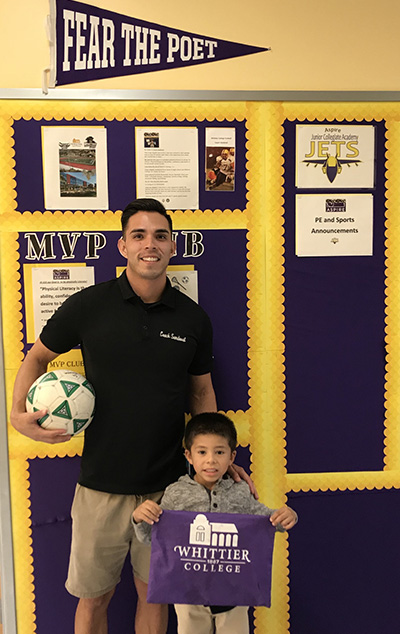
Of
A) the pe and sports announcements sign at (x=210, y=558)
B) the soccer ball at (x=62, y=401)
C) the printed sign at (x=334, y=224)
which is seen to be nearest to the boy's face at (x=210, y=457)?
the pe and sports announcements sign at (x=210, y=558)

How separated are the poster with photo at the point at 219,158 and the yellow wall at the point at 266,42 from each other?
191 mm

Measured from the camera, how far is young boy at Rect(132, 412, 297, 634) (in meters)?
1.82

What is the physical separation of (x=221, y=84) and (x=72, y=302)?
108 centimetres

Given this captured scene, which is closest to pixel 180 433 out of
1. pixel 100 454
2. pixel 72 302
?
pixel 100 454

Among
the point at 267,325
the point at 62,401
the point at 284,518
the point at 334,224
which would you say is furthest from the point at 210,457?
the point at 334,224

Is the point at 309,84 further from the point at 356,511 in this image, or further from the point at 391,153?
the point at 356,511

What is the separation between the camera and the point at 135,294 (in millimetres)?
1969

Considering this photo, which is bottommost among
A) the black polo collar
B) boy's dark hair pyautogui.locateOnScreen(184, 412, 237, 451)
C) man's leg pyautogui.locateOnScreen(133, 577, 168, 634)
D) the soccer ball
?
man's leg pyautogui.locateOnScreen(133, 577, 168, 634)

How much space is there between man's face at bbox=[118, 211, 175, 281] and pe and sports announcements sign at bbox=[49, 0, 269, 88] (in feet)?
2.20

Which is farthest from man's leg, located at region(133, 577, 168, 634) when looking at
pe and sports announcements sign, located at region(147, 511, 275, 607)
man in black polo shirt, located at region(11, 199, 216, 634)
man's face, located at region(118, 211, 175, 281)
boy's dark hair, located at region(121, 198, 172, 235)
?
boy's dark hair, located at region(121, 198, 172, 235)

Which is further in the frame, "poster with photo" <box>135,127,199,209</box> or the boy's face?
"poster with photo" <box>135,127,199,209</box>

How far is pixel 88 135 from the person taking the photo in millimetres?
2166

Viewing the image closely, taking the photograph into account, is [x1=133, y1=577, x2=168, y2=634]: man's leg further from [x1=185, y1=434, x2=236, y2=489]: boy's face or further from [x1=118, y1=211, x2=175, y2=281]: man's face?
[x1=118, y1=211, x2=175, y2=281]: man's face

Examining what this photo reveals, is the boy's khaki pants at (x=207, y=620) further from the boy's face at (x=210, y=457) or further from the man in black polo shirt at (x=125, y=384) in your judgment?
the boy's face at (x=210, y=457)
